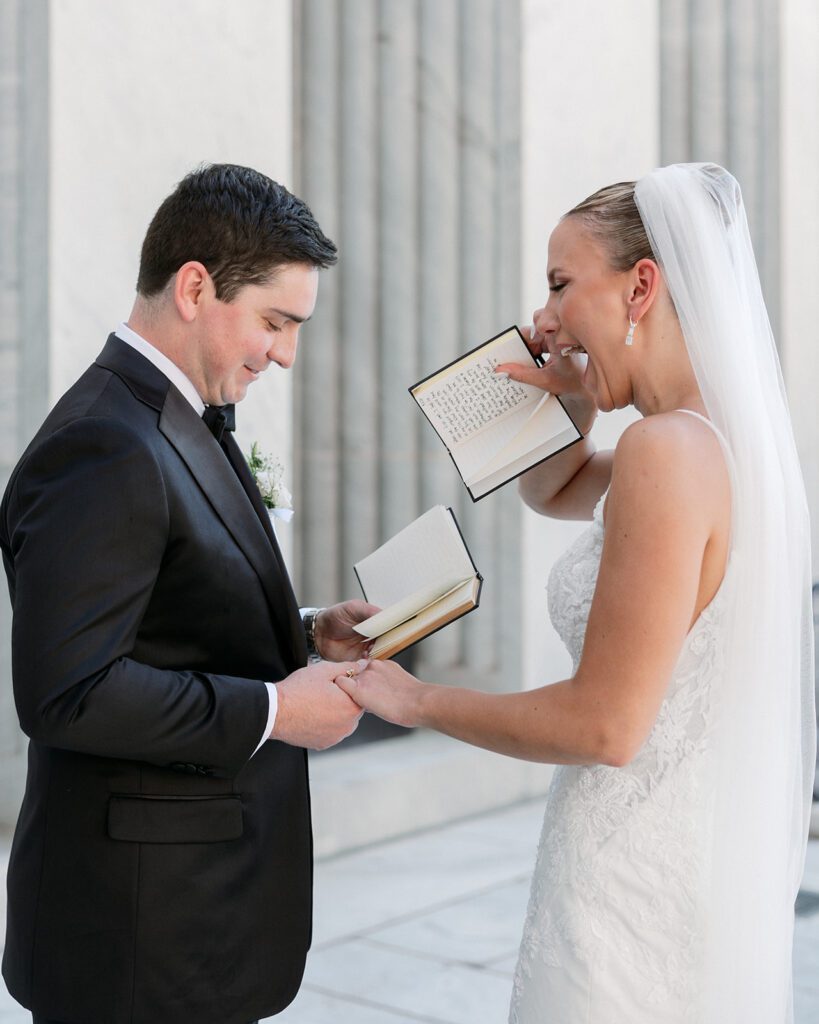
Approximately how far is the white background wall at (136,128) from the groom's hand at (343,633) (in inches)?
92.5

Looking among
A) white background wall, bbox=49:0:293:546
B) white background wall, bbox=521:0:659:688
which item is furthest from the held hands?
white background wall, bbox=521:0:659:688

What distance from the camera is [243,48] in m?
5.29

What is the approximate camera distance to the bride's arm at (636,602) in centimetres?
198

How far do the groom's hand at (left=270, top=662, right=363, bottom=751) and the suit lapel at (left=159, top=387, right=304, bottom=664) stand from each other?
0.13 metres

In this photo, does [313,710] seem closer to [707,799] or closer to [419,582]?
[419,582]

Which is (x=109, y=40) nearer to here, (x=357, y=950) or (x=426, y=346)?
(x=426, y=346)

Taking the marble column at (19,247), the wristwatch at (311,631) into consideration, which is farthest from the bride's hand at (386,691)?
the marble column at (19,247)

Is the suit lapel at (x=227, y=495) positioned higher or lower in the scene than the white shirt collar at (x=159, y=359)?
lower

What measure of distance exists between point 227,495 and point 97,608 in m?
0.35

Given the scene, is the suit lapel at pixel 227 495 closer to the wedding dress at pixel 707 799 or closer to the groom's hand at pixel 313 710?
the groom's hand at pixel 313 710

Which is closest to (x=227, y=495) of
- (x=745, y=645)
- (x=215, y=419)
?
(x=215, y=419)

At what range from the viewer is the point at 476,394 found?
2.71 m

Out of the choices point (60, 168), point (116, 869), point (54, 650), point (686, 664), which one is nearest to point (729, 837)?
point (686, 664)

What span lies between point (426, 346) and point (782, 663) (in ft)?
15.3
